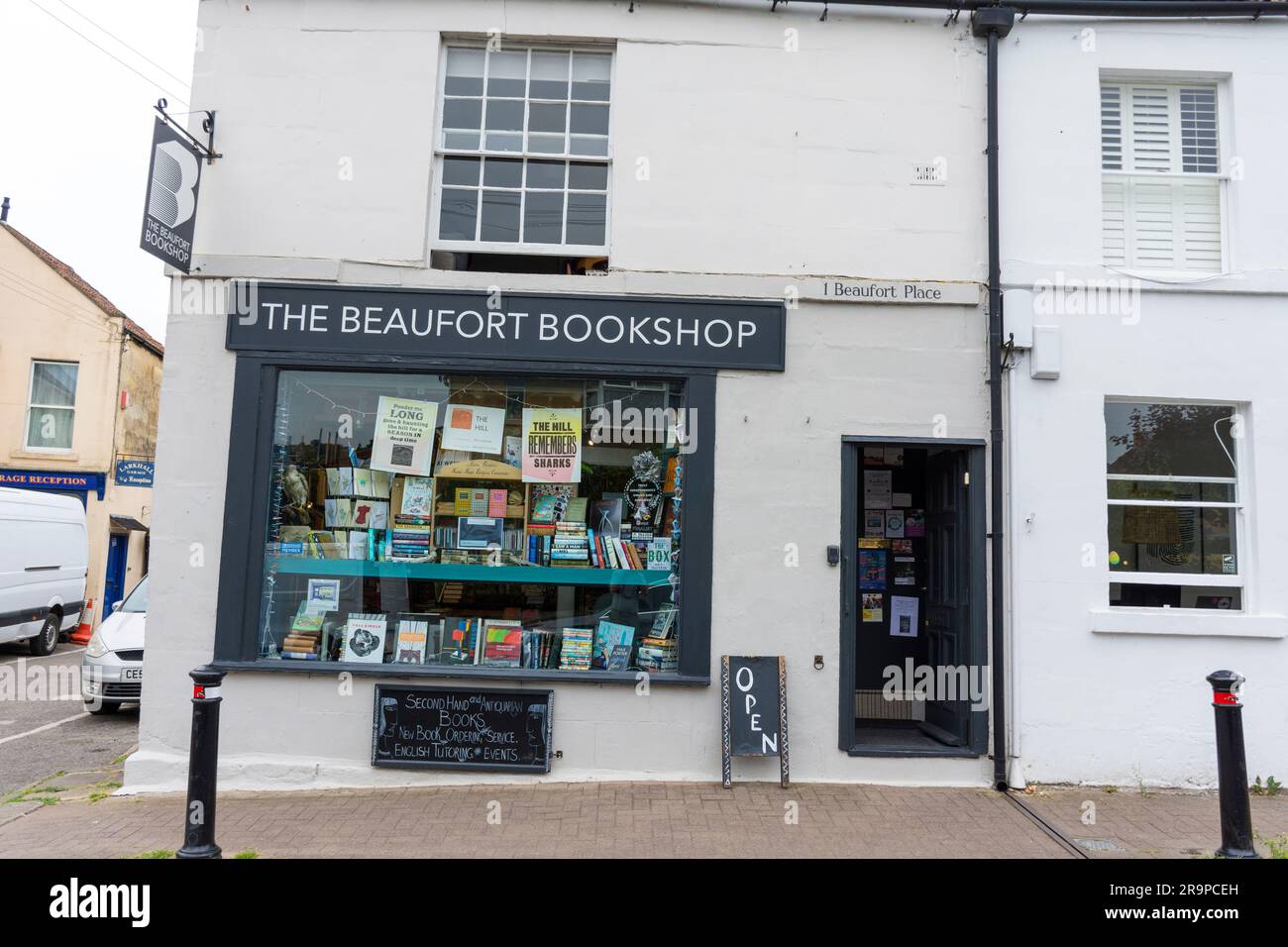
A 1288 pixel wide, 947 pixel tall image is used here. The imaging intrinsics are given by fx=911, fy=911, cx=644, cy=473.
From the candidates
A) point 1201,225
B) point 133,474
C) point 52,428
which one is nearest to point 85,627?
point 133,474

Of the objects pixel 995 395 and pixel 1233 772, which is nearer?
pixel 1233 772

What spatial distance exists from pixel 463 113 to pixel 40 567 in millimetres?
12036

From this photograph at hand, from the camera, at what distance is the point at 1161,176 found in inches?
291

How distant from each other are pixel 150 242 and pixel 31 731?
596cm

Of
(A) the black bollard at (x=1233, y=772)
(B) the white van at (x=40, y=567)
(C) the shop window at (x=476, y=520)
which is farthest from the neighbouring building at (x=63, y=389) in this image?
(A) the black bollard at (x=1233, y=772)

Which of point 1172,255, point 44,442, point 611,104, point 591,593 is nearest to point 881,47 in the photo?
point 611,104

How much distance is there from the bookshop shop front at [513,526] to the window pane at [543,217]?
2.05 feet

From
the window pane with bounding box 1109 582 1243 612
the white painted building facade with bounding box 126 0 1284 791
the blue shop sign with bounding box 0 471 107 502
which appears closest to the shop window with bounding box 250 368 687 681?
the white painted building facade with bounding box 126 0 1284 791

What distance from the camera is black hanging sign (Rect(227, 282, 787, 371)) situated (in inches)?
275

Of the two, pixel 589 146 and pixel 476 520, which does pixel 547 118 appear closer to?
pixel 589 146

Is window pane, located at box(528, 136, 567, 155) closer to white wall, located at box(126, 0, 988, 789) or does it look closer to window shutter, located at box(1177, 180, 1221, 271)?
white wall, located at box(126, 0, 988, 789)

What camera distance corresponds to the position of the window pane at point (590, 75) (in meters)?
7.41

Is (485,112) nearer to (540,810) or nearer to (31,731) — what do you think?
(540,810)

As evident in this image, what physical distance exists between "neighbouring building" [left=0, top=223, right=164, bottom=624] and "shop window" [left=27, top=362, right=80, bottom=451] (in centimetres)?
2
